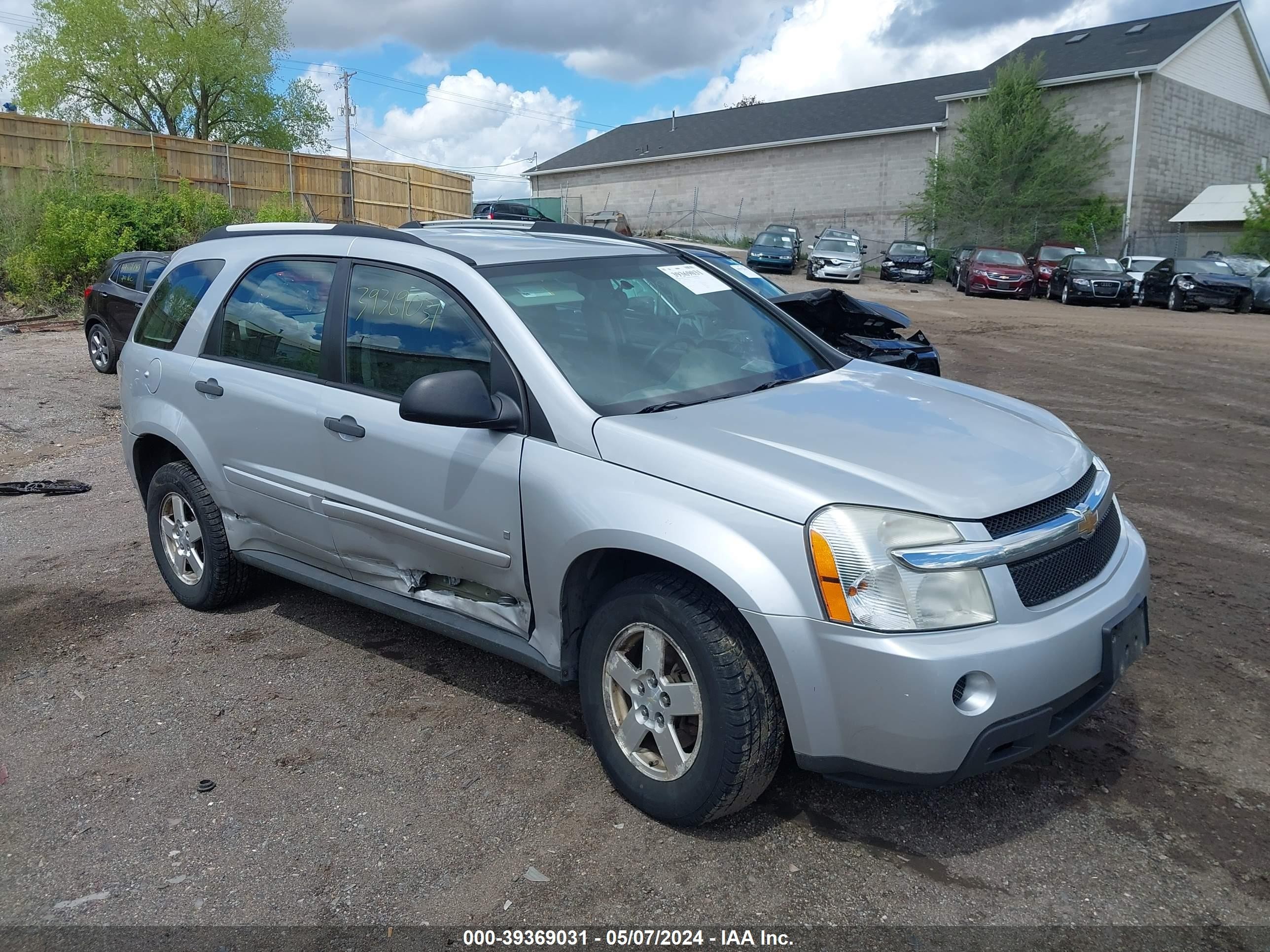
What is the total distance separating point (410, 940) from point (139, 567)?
3942 millimetres

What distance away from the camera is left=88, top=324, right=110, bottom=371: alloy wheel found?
13602 mm

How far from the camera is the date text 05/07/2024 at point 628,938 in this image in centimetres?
277

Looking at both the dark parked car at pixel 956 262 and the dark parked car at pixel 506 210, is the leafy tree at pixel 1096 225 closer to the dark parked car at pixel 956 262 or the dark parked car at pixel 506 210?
the dark parked car at pixel 956 262

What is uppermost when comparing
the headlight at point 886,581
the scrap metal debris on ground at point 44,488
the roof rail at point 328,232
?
the roof rail at point 328,232

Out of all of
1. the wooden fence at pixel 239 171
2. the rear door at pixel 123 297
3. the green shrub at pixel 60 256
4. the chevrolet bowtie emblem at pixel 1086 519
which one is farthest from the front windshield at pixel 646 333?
the wooden fence at pixel 239 171

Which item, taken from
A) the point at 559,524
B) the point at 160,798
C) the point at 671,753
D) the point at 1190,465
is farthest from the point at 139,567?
the point at 1190,465

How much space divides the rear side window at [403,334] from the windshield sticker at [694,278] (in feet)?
3.33

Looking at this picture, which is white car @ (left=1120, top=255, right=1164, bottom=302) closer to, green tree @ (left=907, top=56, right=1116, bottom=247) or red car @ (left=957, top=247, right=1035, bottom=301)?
red car @ (left=957, top=247, right=1035, bottom=301)

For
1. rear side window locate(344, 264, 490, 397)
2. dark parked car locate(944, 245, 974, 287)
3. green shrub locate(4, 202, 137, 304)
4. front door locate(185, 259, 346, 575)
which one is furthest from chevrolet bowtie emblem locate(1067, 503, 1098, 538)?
dark parked car locate(944, 245, 974, 287)

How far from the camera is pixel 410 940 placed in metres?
2.80

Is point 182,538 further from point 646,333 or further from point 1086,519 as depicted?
point 1086,519

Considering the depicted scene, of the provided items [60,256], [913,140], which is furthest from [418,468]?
[913,140]

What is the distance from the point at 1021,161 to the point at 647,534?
41.0 meters

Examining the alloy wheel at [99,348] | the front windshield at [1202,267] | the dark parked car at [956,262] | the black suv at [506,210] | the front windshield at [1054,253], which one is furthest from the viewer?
the dark parked car at [956,262]
